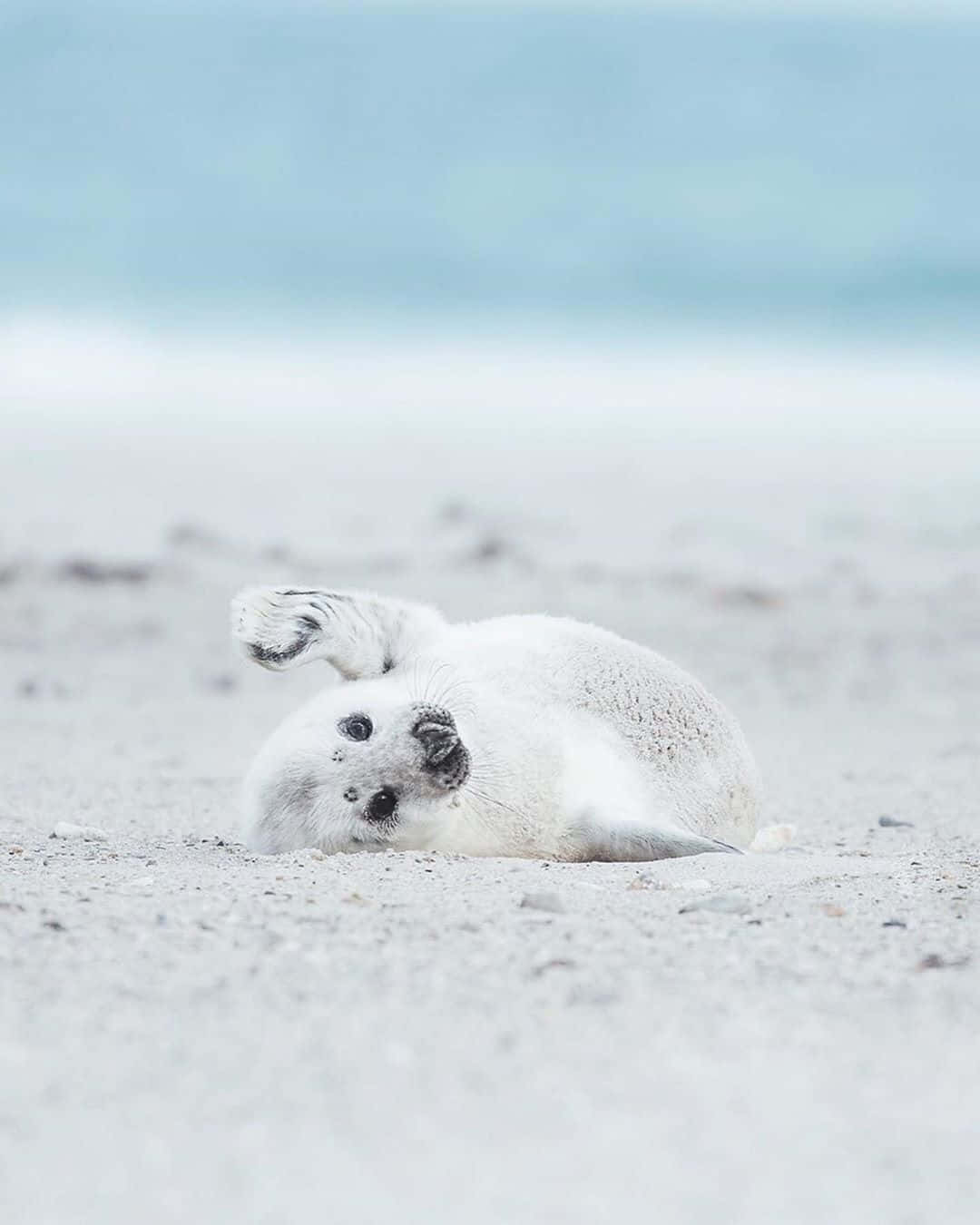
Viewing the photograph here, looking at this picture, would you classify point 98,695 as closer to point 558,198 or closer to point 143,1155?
point 143,1155

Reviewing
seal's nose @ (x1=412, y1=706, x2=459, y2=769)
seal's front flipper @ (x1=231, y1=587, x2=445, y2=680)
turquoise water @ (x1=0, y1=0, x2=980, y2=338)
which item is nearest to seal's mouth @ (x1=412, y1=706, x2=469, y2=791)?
seal's nose @ (x1=412, y1=706, x2=459, y2=769)

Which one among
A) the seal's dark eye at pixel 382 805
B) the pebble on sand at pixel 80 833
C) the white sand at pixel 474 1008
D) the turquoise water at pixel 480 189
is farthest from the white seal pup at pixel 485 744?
the turquoise water at pixel 480 189

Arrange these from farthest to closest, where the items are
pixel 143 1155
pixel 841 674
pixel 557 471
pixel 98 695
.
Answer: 1. pixel 557 471
2. pixel 841 674
3. pixel 98 695
4. pixel 143 1155

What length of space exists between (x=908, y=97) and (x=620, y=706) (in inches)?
1915

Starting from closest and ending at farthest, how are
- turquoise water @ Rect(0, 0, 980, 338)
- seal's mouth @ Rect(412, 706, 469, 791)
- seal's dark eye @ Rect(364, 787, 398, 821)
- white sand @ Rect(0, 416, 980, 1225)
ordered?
white sand @ Rect(0, 416, 980, 1225) → seal's mouth @ Rect(412, 706, 469, 791) → seal's dark eye @ Rect(364, 787, 398, 821) → turquoise water @ Rect(0, 0, 980, 338)

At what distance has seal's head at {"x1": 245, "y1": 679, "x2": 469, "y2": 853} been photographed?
466 centimetres

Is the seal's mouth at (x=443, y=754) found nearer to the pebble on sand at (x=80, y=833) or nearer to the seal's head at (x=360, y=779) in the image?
Result: the seal's head at (x=360, y=779)

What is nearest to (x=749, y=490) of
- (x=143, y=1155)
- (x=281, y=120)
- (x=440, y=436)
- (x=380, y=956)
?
(x=440, y=436)

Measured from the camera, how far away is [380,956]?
11.4 feet

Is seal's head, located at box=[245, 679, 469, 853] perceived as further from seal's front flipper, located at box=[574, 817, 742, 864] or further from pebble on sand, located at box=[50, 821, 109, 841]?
pebble on sand, located at box=[50, 821, 109, 841]

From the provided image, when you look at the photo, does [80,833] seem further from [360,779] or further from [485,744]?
[485,744]

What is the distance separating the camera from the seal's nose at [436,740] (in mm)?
4613

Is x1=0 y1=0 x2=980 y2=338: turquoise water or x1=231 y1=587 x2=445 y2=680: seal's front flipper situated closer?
x1=231 y1=587 x2=445 y2=680: seal's front flipper

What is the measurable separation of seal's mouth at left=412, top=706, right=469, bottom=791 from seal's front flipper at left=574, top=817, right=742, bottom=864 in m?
0.42
